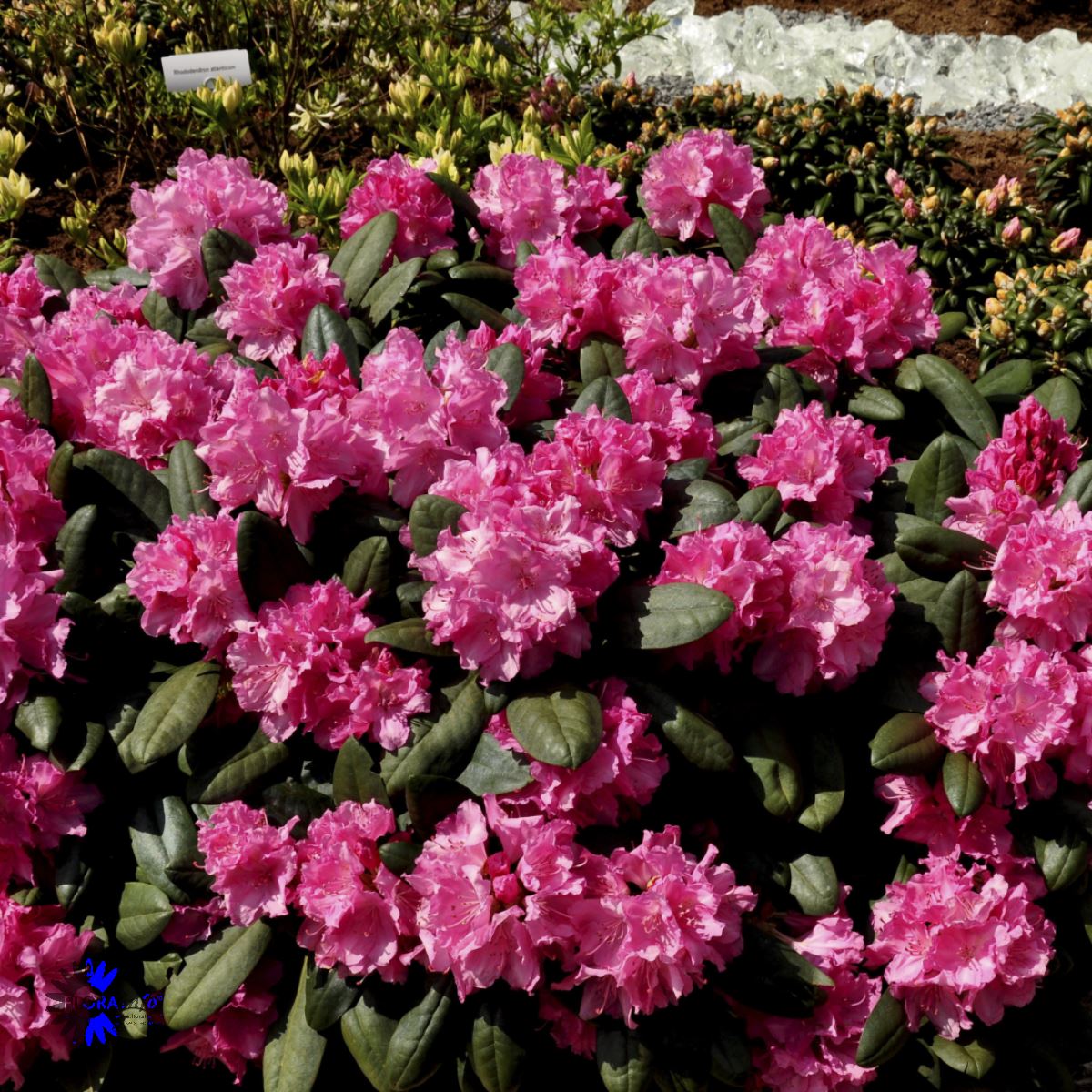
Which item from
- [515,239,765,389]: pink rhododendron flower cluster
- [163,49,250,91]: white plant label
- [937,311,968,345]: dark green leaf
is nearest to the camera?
[515,239,765,389]: pink rhododendron flower cluster

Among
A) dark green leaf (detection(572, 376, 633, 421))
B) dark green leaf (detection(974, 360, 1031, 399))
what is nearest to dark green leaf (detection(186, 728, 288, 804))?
dark green leaf (detection(572, 376, 633, 421))

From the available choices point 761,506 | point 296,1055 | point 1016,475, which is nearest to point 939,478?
point 1016,475

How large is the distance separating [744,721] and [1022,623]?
469mm

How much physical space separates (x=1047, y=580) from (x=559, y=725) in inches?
31.5

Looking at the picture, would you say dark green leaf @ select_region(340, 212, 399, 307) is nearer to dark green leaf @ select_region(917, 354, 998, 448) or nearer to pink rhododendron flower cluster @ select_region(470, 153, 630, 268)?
pink rhododendron flower cluster @ select_region(470, 153, 630, 268)

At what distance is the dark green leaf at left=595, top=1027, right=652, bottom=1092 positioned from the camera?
171 cm

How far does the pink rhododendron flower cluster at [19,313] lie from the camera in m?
2.32

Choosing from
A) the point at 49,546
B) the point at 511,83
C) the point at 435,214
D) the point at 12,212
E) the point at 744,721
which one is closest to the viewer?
the point at 744,721

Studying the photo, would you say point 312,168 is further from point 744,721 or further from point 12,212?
point 744,721

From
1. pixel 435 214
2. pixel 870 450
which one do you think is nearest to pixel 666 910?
pixel 870 450

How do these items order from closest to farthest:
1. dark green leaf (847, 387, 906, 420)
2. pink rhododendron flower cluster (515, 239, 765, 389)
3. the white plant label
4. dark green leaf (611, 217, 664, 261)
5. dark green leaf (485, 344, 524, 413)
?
dark green leaf (485, 344, 524, 413) < pink rhododendron flower cluster (515, 239, 765, 389) < dark green leaf (847, 387, 906, 420) < dark green leaf (611, 217, 664, 261) < the white plant label

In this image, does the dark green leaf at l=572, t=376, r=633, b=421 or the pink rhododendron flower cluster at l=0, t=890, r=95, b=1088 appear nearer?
the pink rhododendron flower cluster at l=0, t=890, r=95, b=1088

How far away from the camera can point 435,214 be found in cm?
249

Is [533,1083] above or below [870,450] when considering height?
below
